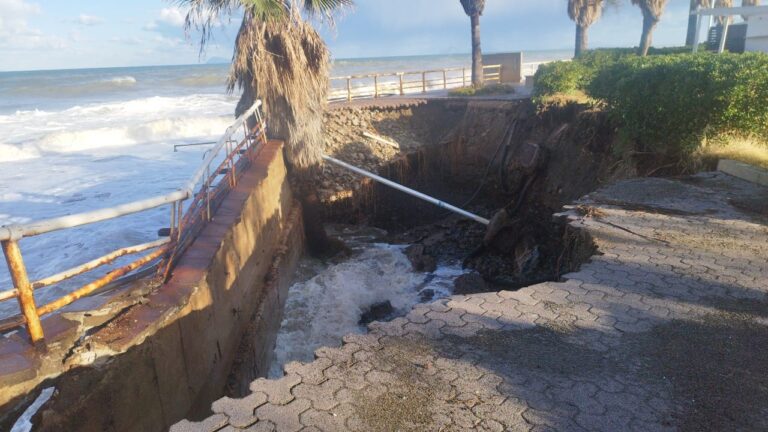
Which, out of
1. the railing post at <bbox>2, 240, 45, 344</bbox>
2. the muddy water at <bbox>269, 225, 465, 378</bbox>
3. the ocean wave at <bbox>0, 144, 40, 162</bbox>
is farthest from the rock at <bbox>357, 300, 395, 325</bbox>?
the ocean wave at <bbox>0, 144, 40, 162</bbox>

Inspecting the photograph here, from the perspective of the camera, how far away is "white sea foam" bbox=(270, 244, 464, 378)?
23.1ft

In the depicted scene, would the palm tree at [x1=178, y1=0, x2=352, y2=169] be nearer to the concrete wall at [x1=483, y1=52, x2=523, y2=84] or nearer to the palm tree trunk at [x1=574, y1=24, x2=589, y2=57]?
the concrete wall at [x1=483, y1=52, x2=523, y2=84]

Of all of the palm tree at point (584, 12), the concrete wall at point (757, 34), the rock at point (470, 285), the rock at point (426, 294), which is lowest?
the rock at point (426, 294)

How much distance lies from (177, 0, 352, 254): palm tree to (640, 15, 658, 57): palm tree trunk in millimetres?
18037

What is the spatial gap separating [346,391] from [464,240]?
841 centimetres

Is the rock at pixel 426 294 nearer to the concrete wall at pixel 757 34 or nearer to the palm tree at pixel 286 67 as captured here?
the palm tree at pixel 286 67

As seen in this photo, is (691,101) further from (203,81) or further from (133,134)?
→ (203,81)

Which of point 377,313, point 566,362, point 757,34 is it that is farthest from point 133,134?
point 757,34

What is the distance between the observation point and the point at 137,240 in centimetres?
984

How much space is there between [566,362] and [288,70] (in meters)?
6.88

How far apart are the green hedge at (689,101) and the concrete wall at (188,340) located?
6.71 metres

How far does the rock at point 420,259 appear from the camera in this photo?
9.90 m

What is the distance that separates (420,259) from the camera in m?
10.0

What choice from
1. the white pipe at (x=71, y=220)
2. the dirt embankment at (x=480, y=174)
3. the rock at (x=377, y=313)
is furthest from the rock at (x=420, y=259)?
the white pipe at (x=71, y=220)
